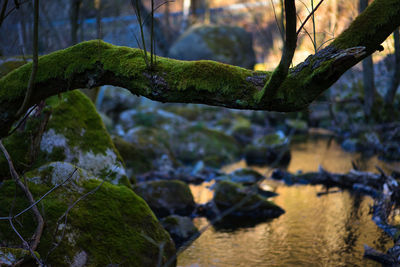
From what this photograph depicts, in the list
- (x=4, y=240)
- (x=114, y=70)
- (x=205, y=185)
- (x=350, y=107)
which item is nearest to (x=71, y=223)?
(x=4, y=240)

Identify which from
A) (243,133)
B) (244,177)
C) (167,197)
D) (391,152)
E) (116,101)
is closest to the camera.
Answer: (167,197)

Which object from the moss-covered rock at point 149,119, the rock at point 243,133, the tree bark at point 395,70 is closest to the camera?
the tree bark at point 395,70

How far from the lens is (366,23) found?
11.0 feet

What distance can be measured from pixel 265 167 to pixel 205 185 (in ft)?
7.77

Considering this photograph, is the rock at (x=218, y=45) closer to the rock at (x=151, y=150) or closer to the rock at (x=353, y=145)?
the rock at (x=353, y=145)

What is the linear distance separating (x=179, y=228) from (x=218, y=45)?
15.0m

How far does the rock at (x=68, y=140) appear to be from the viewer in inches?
227

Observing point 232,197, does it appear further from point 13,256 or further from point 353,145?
point 353,145

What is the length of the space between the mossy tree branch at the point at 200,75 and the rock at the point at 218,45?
51.2 feet

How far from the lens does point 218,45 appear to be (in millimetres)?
20438

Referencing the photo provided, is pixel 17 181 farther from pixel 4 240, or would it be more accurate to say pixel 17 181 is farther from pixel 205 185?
pixel 205 185

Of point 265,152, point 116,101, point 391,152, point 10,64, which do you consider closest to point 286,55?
point 10,64

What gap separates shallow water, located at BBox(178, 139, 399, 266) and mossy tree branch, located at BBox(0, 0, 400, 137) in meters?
2.82

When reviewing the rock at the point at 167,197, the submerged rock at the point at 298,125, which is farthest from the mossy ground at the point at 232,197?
the submerged rock at the point at 298,125
